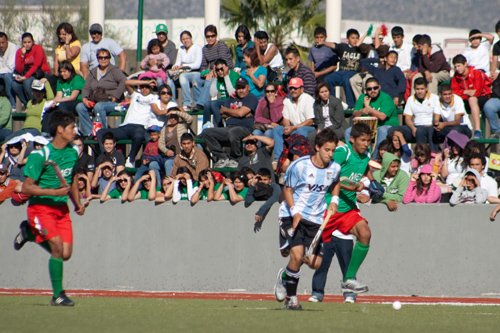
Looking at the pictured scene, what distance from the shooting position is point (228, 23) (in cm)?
2664

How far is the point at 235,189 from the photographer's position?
12.1 meters

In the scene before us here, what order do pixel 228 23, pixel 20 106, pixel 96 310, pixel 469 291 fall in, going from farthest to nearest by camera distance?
pixel 228 23
pixel 20 106
pixel 469 291
pixel 96 310

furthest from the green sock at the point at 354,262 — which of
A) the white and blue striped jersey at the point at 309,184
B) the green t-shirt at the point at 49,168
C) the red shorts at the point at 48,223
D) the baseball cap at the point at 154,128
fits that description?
the baseball cap at the point at 154,128

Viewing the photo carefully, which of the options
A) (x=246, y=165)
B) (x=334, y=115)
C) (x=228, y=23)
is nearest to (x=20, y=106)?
(x=246, y=165)

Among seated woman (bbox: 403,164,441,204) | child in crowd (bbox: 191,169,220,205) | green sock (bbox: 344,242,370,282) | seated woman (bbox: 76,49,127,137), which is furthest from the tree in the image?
green sock (bbox: 344,242,370,282)

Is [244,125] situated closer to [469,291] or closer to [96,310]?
[469,291]

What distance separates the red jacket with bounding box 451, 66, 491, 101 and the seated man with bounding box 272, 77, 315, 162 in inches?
108

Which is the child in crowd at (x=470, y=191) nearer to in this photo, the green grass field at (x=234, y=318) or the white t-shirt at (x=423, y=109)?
the white t-shirt at (x=423, y=109)

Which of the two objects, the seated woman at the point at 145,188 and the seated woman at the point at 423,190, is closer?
the seated woman at the point at 423,190

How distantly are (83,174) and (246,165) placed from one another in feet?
9.10

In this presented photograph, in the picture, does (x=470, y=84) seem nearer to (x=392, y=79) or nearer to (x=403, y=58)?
(x=392, y=79)

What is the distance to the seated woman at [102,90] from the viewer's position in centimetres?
1444

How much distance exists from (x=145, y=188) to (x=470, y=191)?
528 cm

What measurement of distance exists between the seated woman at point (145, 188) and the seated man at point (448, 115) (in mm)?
4793
